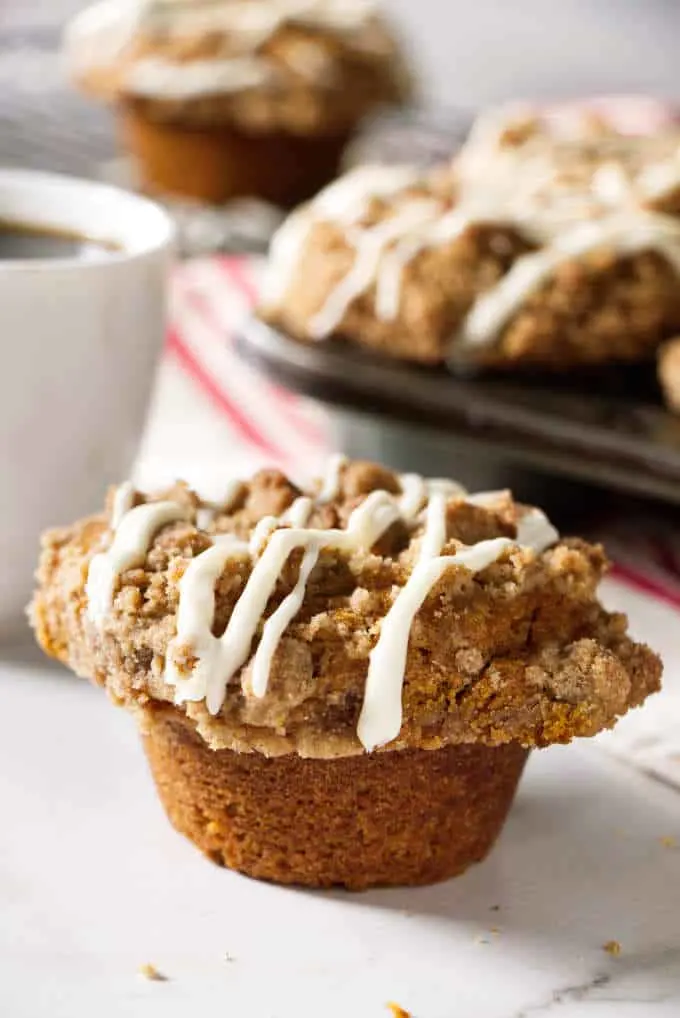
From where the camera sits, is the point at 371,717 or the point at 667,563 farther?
the point at 667,563

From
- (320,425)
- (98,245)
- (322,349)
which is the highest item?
(98,245)

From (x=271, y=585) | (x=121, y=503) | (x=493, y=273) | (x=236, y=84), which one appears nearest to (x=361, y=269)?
(x=493, y=273)

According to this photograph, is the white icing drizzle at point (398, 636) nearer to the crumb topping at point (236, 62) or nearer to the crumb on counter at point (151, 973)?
the crumb on counter at point (151, 973)

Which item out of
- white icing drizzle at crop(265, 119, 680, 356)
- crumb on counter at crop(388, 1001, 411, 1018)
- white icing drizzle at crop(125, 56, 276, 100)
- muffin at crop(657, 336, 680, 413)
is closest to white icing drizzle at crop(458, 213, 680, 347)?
white icing drizzle at crop(265, 119, 680, 356)

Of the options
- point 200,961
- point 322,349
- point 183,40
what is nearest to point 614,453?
point 322,349

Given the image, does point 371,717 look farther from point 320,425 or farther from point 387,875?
point 320,425

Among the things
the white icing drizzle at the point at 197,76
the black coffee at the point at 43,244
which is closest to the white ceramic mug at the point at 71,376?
the black coffee at the point at 43,244

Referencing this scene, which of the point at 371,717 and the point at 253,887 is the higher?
the point at 371,717

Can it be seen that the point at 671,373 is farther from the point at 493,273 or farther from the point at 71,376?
the point at 71,376
